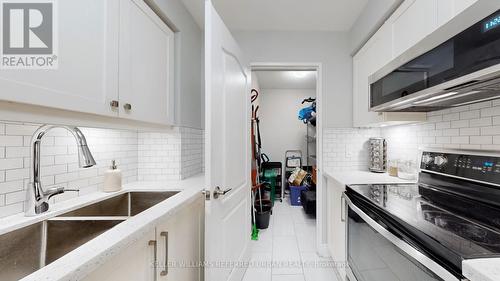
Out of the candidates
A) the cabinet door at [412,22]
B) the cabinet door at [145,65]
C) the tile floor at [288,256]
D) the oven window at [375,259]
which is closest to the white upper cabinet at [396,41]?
the cabinet door at [412,22]

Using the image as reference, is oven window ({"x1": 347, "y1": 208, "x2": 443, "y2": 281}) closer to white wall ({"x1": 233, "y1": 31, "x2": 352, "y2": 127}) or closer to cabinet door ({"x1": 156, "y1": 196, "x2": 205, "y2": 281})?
cabinet door ({"x1": 156, "y1": 196, "x2": 205, "y2": 281})

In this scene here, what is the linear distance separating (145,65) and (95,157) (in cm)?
65

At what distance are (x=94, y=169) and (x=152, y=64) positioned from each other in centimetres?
76

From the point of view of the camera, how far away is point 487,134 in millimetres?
1076

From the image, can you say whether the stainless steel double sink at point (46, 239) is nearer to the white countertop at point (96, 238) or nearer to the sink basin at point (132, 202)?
the white countertop at point (96, 238)

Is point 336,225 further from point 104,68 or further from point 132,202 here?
point 104,68

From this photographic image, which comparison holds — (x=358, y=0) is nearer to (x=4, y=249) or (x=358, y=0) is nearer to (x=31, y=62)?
(x=31, y=62)

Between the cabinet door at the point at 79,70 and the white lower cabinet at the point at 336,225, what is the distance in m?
1.60

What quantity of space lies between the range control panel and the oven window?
56 centimetres

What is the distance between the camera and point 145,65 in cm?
133

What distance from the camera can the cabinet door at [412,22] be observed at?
107cm

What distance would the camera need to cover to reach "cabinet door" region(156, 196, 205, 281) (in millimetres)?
964

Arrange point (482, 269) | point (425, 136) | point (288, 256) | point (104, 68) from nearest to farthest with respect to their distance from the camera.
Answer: point (482, 269)
point (104, 68)
point (425, 136)
point (288, 256)

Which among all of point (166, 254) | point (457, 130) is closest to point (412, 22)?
point (457, 130)
